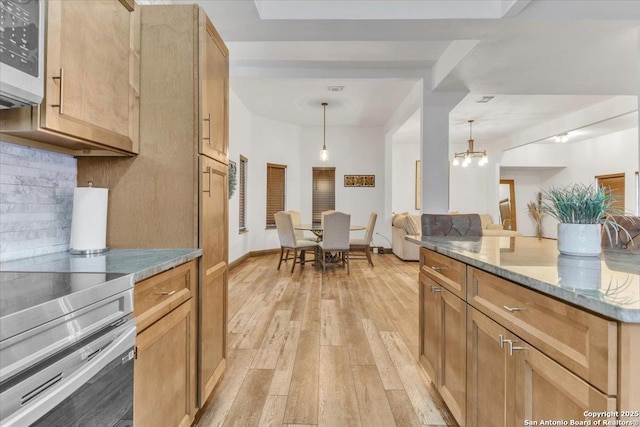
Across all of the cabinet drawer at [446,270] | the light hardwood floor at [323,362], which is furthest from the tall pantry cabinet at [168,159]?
the cabinet drawer at [446,270]

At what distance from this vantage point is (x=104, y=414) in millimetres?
881

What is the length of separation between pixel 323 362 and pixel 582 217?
177 centimetres

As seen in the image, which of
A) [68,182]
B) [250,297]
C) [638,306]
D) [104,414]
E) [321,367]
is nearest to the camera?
[638,306]

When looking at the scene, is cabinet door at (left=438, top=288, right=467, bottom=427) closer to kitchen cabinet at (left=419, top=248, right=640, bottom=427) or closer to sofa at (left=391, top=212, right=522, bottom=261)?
kitchen cabinet at (left=419, top=248, right=640, bottom=427)

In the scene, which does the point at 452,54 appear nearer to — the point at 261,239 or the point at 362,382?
the point at 362,382

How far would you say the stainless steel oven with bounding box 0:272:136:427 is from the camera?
64cm

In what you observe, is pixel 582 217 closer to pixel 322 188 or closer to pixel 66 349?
pixel 66 349

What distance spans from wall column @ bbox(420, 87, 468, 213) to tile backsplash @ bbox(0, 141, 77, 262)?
3257 millimetres

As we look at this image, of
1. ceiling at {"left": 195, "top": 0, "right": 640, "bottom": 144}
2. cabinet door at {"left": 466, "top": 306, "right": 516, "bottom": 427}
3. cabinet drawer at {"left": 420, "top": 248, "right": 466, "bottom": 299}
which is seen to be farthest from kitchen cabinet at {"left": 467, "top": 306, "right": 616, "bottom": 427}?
ceiling at {"left": 195, "top": 0, "right": 640, "bottom": 144}

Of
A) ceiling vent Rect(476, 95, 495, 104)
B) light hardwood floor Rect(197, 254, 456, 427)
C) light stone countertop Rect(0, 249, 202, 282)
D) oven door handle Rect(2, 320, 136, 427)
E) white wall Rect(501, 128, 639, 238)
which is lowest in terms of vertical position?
light hardwood floor Rect(197, 254, 456, 427)

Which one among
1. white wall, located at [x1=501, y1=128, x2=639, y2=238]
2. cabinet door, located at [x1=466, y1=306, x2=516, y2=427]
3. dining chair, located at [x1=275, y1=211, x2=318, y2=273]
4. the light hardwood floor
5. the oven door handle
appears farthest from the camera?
white wall, located at [x1=501, y1=128, x2=639, y2=238]

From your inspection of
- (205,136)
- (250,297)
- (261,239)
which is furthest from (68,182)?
(261,239)

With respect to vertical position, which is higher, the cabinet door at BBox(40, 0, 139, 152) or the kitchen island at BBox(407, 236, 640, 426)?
the cabinet door at BBox(40, 0, 139, 152)

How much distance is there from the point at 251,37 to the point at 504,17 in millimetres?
1958
